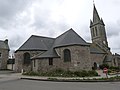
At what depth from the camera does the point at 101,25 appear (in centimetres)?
5103

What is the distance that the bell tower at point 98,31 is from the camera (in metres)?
48.8

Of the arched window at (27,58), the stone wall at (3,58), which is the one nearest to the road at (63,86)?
Answer: the arched window at (27,58)

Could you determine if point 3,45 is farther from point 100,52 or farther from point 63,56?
point 100,52

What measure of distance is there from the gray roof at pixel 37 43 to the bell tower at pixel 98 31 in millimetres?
22594

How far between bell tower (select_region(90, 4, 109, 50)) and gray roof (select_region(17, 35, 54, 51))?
22594mm

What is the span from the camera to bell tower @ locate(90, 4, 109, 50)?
4883 centimetres

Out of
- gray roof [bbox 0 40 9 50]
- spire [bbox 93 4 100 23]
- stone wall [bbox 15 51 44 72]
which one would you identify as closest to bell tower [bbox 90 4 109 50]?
spire [bbox 93 4 100 23]

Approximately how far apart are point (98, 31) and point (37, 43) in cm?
2760

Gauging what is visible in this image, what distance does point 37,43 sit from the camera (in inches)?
1216

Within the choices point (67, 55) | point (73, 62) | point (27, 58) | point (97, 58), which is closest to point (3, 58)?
point (27, 58)

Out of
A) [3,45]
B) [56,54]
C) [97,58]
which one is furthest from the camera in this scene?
[3,45]

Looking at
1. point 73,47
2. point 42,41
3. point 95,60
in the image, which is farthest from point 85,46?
point 95,60

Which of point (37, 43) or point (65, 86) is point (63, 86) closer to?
point (65, 86)

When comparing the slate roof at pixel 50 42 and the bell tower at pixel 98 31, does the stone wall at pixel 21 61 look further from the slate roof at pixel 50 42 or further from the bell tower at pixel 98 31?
the bell tower at pixel 98 31
